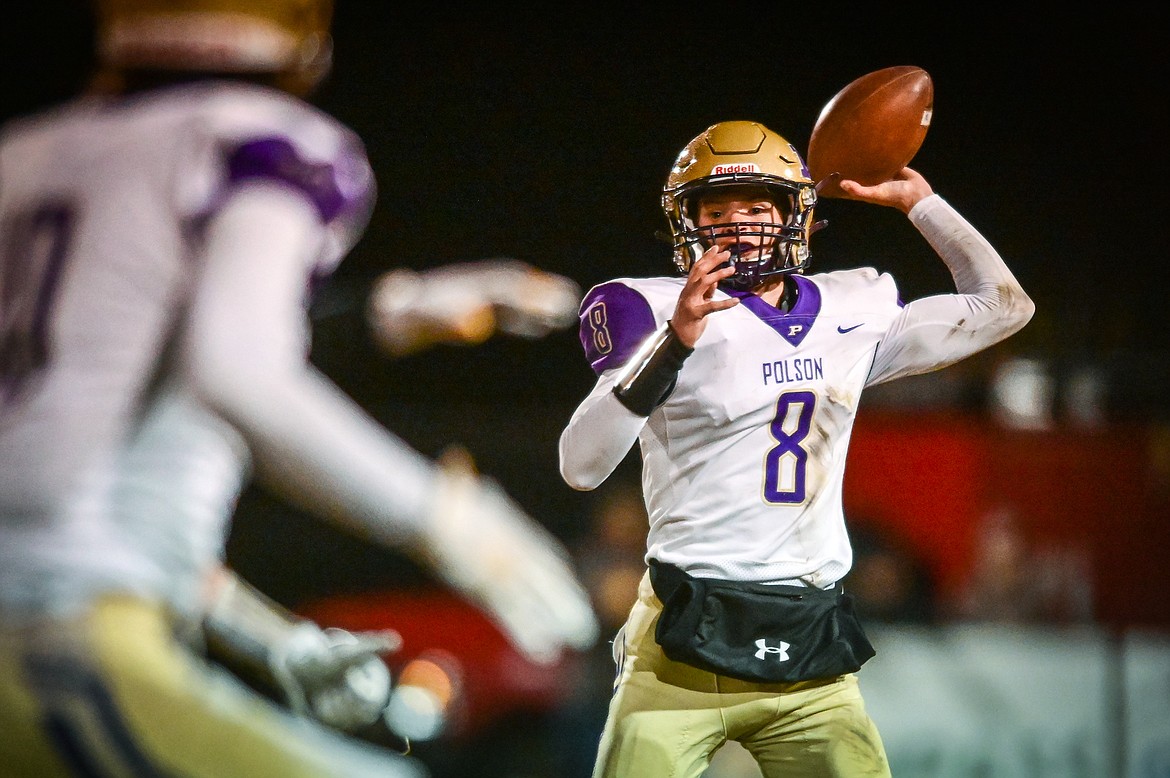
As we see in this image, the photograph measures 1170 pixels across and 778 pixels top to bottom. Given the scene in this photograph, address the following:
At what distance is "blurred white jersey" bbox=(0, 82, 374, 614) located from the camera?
1.55m

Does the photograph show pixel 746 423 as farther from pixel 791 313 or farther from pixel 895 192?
pixel 895 192

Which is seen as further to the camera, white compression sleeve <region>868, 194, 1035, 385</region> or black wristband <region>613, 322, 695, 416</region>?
white compression sleeve <region>868, 194, 1035, 385</region>

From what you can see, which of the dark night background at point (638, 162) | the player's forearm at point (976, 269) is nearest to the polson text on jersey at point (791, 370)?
the player's forearm at point (976, 269)

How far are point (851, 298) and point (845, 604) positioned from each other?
0.69 meters

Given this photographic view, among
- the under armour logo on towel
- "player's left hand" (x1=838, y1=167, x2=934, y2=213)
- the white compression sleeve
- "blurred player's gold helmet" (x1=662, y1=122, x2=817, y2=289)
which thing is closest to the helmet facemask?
"blurred player's gold helmet" (x1=662, y1=122, x2=817, y2=289)

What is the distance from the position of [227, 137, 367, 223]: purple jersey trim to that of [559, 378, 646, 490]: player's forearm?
1.04 metres

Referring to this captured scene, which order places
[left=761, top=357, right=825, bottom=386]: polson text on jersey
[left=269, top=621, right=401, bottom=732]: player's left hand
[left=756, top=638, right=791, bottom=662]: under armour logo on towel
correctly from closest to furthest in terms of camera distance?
[left=269, top=621, right=401, bottom=732]: player's left hand, [left=756, top=638, right=791, bottom=662]: under armour logo on towel, [left=761, top=357, right=825, bottom=386]: polson text on jersey

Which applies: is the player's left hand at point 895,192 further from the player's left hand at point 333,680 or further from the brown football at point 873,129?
the player's left hand at point 333,680

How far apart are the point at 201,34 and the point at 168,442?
1.78 ft

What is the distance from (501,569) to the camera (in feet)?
5.11

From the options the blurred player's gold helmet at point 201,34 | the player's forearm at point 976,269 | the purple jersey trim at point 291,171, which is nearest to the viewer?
the purple jersey trim at point 291,171

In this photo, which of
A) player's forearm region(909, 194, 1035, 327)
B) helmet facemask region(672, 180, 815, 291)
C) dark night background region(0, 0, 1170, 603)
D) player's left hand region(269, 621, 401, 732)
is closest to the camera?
player's left hand region(269, 621, 401, 732)

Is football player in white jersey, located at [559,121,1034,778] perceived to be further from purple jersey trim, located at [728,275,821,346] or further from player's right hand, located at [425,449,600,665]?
player's right hand, located at [425,449,600,665]

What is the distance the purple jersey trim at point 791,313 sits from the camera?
2865 mm
